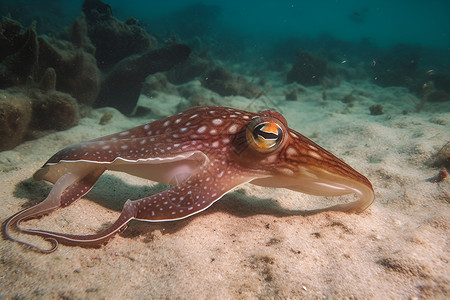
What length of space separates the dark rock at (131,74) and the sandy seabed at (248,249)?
21.3 ft

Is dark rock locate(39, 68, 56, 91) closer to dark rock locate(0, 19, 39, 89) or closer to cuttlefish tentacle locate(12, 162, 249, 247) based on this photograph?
dark rock locate(0, 19, 39, 89)

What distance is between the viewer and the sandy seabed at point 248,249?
84.4 inches

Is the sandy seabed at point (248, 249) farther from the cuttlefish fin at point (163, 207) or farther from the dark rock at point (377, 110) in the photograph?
the dark rock at point (377, 110)

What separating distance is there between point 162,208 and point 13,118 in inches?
230

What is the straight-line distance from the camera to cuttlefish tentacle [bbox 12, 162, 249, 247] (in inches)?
96.9

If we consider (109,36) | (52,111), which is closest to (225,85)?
(109,36)

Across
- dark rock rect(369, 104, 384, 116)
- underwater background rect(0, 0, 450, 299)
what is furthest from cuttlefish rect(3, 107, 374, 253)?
dark rock rect(369, 104, 384, 116)

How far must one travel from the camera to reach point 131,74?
10055mm

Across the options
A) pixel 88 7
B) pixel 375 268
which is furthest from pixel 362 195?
pixel 88 7

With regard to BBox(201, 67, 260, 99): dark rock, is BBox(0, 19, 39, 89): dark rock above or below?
above

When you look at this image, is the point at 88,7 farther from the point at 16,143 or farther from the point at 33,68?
the point at 16,143

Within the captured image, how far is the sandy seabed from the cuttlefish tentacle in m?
0.13

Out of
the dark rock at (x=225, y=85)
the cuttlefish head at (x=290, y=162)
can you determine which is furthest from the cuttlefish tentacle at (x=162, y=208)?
the dark rock at (x=225, y=85)

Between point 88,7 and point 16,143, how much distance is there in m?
12.1
